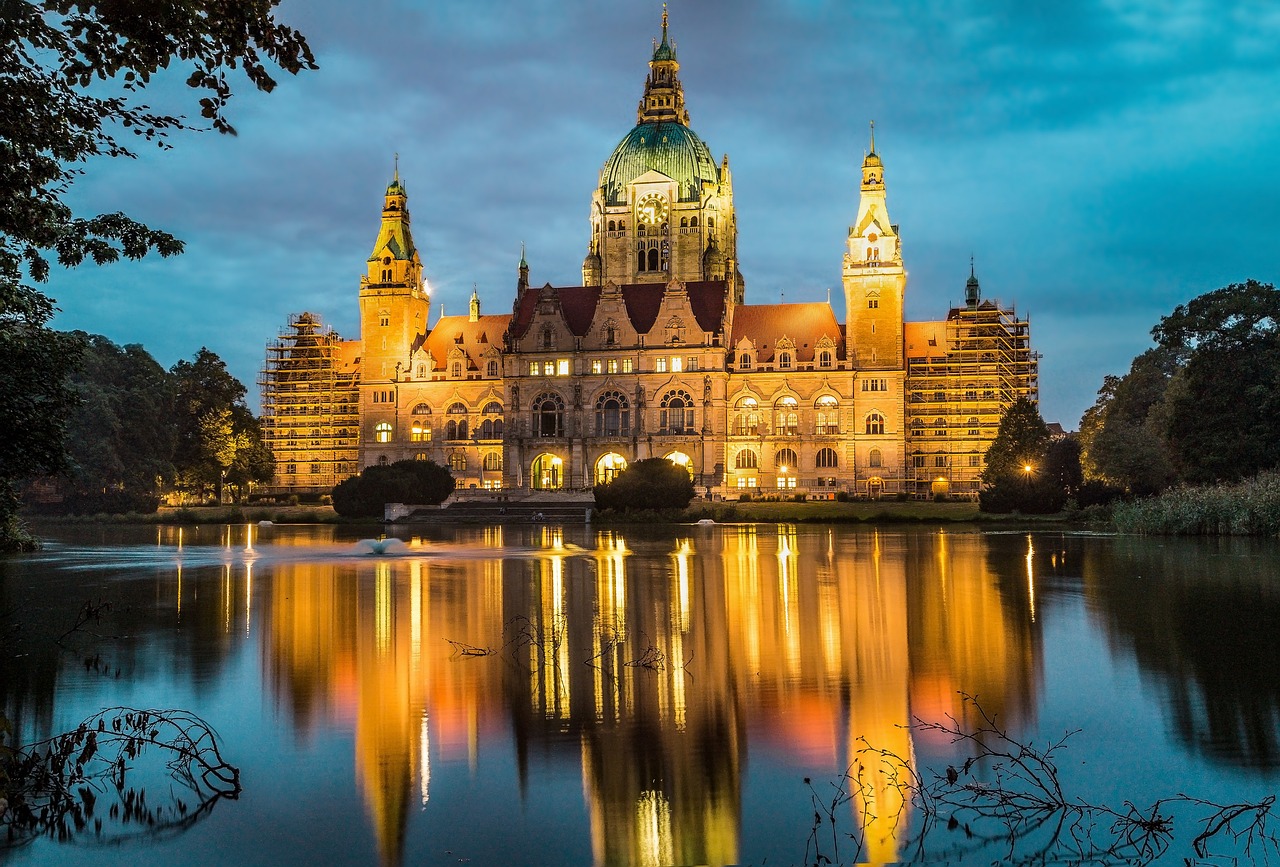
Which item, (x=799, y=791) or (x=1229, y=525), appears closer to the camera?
(x=799, y=791)

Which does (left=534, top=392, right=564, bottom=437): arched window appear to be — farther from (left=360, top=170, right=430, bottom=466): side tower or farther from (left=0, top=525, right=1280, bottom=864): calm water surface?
(left=0, top=525, right=1280, bottom=864): calm water surface

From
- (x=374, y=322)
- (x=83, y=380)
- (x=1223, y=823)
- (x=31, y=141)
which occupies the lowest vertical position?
(x=1223, y=823)

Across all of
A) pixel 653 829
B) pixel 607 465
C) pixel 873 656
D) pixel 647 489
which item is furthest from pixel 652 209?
pixel 653 829

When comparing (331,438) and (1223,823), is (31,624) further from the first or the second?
(331,438)

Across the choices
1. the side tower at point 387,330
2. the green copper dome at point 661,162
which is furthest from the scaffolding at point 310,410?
the green copper dome at point 661,162

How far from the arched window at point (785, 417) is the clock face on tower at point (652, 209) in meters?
24.7

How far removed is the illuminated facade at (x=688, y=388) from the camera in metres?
84.8

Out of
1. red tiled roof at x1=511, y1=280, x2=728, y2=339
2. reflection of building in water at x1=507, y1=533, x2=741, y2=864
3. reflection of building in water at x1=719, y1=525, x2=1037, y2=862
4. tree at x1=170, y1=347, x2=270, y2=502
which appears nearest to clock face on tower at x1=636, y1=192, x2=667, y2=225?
red tiled roof at x1=511, y1=280, x2=728, y2=339

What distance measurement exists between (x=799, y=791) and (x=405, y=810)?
2882 millimetres

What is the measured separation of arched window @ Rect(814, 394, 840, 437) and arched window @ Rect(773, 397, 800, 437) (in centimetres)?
157

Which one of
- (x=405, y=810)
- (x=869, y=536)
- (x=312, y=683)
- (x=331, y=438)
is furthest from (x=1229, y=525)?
(x=331, y=438)

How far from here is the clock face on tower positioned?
4038 inches

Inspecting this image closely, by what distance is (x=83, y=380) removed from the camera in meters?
76.2

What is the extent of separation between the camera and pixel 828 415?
281 feet
